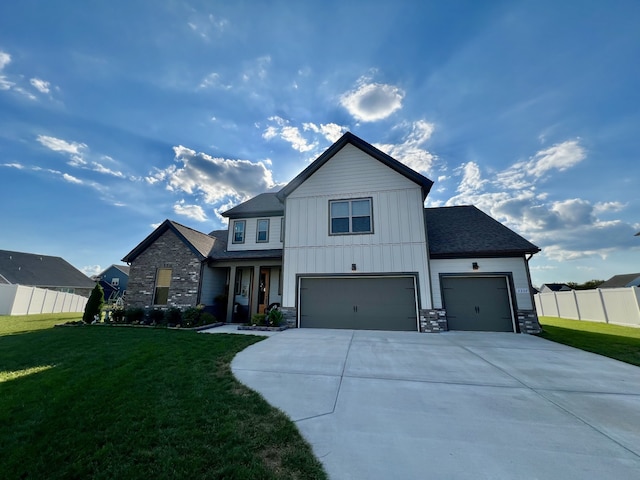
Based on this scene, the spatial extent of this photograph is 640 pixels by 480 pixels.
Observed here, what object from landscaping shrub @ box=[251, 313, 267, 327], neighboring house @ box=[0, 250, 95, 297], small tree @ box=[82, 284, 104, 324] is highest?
neighboring house @ box=[0, 250, 95, 297]

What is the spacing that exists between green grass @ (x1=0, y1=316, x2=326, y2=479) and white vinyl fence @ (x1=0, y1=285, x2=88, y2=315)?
17435 mm

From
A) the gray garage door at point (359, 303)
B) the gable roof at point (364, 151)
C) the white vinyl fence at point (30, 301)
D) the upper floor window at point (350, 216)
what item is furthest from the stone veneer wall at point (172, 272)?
the white vinyl fence at point (30, 301)

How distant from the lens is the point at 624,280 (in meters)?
32.7

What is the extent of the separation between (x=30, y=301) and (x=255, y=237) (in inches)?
700

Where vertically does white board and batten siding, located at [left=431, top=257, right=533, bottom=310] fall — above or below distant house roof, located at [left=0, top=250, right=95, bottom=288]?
below

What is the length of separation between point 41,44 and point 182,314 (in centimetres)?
1079

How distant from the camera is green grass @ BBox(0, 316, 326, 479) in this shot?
2.29 m

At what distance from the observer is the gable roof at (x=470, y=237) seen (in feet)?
34.7

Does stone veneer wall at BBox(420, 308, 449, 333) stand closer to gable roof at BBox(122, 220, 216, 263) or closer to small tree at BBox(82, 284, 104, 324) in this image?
gable roof at BBox(122, 220, 216, 263)

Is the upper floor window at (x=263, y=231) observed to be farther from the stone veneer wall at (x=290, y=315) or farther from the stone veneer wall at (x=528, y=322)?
the stone veneer wall at (x=528, y=322)

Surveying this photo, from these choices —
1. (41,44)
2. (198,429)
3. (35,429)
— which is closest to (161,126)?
(41,44)

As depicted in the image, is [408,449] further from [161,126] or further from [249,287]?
[161,126]

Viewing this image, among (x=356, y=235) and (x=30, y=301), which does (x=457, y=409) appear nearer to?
(x=356, y=235)

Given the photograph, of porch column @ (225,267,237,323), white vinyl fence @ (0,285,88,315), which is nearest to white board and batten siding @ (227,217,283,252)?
porch column @ (225,267,237,323)
